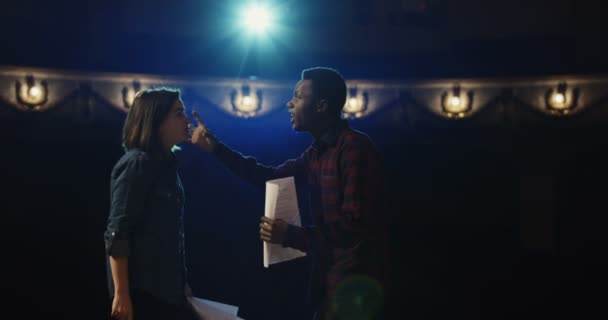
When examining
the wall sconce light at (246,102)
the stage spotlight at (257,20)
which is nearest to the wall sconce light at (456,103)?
the wall sconce light at (246,102)

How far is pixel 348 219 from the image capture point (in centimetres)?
215

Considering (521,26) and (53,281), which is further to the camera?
(521,26)

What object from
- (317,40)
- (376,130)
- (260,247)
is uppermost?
(317,40)

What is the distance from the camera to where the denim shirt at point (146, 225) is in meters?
1.86

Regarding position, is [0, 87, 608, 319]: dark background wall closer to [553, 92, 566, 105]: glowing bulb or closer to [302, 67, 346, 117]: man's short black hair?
[553, 92, 566, 105]: glowing bulb

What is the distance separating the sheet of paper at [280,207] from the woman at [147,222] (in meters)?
0.42

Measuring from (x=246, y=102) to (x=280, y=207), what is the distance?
6212mm

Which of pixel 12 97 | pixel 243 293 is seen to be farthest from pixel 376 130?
pixel 12 97

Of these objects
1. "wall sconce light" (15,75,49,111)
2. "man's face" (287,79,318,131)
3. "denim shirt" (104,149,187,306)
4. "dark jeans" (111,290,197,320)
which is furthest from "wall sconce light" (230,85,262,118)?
"dark jeans" (111,290,197,320)

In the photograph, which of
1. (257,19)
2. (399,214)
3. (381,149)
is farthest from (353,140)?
(257,19)

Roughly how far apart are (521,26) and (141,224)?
9.78 meters

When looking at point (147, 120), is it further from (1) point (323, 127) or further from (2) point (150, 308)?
(1) point (323, 127)

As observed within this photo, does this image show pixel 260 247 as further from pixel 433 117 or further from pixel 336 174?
pixel 433 117

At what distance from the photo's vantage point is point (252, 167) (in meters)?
2.84
